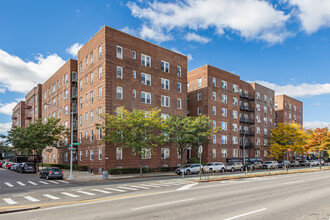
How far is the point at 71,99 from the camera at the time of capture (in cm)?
5100

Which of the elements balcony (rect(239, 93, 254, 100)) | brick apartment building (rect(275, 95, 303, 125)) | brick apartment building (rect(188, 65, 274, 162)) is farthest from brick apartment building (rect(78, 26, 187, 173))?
brick apartment building (rect(275, 95, 303, 125))

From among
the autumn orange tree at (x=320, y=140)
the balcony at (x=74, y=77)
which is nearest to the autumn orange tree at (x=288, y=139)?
the autumn orange tree at (x=320, y=140)

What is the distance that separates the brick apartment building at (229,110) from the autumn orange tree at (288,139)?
103 inches

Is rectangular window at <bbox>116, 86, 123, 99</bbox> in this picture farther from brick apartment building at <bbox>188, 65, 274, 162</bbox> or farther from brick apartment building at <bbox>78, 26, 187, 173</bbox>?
brick apartment building at <bbox>188, 65, 274, 162</bbox>

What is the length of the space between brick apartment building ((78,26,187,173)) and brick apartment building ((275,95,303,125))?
4480 cm

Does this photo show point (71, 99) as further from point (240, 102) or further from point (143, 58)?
point (240, 102)

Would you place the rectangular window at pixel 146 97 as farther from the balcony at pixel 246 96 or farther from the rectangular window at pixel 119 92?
the balcony at pixel 246 96

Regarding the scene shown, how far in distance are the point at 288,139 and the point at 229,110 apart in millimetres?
19499

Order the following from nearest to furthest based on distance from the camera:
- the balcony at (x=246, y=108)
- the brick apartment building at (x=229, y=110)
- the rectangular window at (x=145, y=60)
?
the rectangular window at (x=145, y=60), the brick apartment building at (x=229, y=110), the balcony at (x=246, y=108)

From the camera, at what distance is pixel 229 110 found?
5809 centimetres

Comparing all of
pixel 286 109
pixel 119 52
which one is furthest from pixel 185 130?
pixel 286 109

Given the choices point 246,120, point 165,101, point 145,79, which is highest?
point 145,79

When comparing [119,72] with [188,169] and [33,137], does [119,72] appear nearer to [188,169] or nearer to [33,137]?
[33,137]

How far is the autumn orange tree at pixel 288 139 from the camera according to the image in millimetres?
65125
